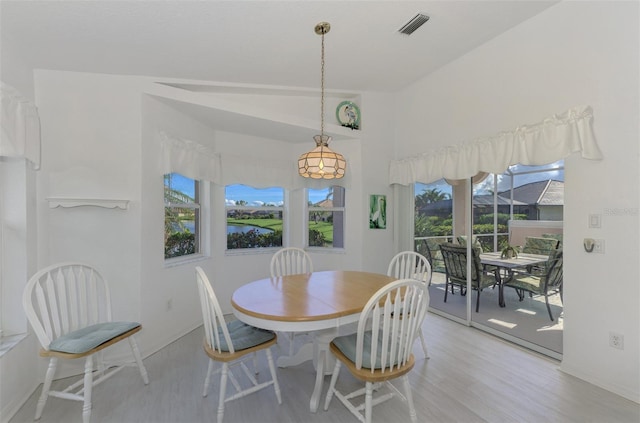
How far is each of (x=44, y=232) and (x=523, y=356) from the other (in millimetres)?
4295

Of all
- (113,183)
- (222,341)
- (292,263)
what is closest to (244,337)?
(222,341)

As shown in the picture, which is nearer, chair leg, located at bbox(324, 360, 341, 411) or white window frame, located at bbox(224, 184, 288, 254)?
chair leg, located at bbox(324, 360, 341, 411)

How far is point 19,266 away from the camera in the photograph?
7.37 feet

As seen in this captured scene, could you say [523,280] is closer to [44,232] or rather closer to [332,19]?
[332,19]

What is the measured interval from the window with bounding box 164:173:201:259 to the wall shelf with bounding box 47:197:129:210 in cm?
65

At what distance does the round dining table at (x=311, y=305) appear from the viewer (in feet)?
5.99

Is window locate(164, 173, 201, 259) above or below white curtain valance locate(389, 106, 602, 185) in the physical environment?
below

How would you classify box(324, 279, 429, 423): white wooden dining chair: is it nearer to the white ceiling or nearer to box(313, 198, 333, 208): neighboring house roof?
the white ceiling

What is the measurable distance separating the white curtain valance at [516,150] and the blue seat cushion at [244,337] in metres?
2.57

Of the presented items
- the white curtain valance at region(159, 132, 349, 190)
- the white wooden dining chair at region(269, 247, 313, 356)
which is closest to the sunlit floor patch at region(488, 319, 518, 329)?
the white wooden dining chair at region(269, 247, 313, 356)

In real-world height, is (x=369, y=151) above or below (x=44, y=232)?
above

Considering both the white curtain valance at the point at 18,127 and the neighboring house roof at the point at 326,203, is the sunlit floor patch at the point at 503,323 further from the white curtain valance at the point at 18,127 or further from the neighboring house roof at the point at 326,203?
the white curtain valance at the point at 18,127

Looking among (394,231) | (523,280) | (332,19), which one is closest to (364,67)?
(332,19)

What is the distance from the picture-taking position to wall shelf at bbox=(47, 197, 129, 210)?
244 centimetres
